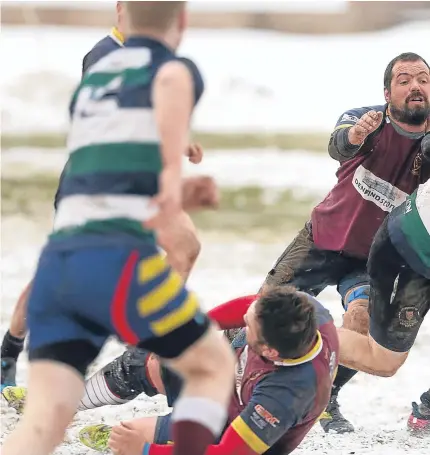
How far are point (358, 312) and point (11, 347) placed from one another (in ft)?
3.77

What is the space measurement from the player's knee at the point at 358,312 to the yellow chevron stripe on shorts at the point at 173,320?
4.27 ft

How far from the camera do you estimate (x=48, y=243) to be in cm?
186

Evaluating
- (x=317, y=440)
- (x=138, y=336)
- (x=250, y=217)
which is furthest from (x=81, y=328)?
(x=250, y=217)

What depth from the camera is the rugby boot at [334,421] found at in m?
3.02

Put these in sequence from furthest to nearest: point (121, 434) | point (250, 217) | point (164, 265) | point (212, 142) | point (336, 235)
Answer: point (212, 142) < point (250, 217) < point (336, 235) < point (121, 434) < point (164, 265)

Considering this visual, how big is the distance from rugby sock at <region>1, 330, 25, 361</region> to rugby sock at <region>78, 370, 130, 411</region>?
0.40 m

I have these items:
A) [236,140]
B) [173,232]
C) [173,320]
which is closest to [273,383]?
[173,232]

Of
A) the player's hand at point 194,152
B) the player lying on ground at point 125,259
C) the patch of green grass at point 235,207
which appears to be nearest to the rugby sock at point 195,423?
the player lying on ground at point 125,259

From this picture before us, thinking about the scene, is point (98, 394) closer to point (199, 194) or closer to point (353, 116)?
point (199, 194)

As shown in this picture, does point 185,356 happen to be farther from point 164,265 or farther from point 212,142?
point 212,142

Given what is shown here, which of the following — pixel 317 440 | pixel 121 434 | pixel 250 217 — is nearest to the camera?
pixel 121 434

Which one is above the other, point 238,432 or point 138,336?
point 138,336

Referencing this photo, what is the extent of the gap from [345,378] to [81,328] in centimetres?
145

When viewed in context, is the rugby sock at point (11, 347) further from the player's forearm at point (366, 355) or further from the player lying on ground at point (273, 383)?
the player's forearm at point (366, 355)
